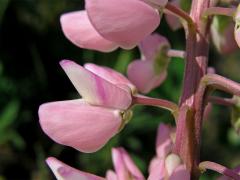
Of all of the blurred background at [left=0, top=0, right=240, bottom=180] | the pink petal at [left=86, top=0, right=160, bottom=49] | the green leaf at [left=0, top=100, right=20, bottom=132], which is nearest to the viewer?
the pink petal at [left=86, top=0, right=160, bottom=49]

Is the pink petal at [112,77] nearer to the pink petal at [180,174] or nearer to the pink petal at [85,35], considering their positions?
the pink petal at [85,35]

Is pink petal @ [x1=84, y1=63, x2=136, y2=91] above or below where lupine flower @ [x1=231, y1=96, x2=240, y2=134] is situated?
above

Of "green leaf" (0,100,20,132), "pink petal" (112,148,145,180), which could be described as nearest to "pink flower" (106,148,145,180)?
"pink petal" (112,148,145,180)

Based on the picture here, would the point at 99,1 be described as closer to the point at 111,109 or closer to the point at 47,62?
the point at 111,109

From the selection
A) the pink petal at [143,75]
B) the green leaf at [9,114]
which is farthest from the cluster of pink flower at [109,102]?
the green leaf at [9,114]

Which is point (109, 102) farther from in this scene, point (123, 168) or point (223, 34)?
point (223, 34)

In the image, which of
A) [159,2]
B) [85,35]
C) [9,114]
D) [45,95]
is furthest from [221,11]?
[45,95]

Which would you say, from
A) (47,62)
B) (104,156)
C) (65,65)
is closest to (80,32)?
(65,65)

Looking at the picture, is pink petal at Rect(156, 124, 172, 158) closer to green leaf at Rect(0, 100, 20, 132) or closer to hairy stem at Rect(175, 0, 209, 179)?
hairy stem at Rect(175, 0, 209, 179)
